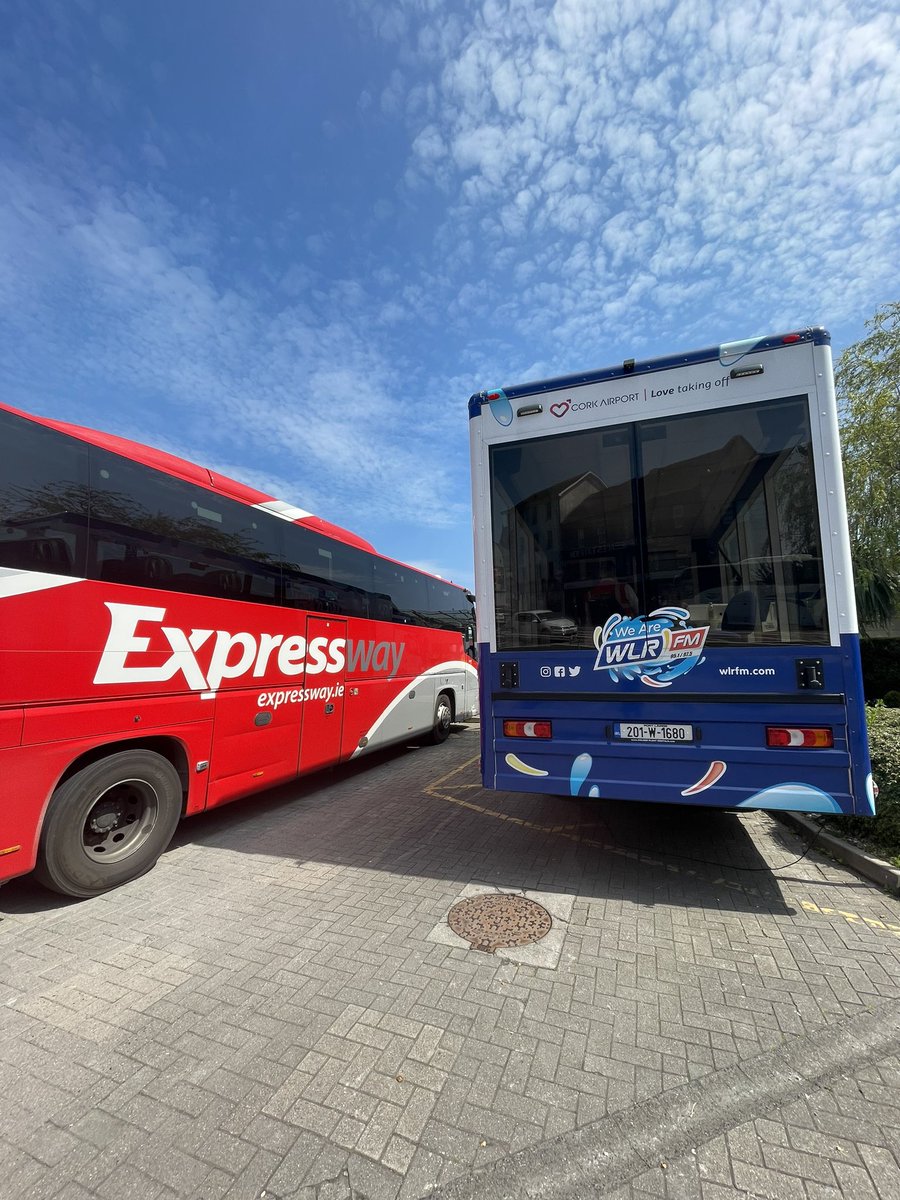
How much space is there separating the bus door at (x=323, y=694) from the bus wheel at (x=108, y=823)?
74.8 inches

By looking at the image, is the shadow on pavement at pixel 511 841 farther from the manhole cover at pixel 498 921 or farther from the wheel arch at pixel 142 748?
the wheel arch at pixel 142 748

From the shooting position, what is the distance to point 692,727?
154 inches

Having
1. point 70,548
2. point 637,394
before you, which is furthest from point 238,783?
point 637,394

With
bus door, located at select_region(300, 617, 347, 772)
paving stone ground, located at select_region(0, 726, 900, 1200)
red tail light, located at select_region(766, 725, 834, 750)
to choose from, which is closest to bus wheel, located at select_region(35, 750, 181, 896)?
paving stone ground, located at select_region(0, 726, 900, 1200)

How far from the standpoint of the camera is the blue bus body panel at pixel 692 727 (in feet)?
11.8

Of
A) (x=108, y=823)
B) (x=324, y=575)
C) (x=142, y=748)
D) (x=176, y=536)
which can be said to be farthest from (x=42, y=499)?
(x=324, y=575)

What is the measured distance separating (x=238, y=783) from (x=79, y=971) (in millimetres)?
2369

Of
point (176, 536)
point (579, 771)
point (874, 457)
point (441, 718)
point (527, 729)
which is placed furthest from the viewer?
point (874, 457)

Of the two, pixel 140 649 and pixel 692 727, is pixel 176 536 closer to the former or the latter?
pixel 140 649

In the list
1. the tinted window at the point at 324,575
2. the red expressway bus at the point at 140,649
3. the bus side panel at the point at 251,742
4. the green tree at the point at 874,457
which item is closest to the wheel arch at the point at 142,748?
→ the red expressway bus at the point at 140,649

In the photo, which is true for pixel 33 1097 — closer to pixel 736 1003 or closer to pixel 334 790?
pixel 736 1003

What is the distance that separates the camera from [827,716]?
362 centimetres

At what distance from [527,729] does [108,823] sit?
351 cm

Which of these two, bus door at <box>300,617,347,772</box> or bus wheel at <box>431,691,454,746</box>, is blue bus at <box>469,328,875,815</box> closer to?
bus door at <box>300,617,347,772</box>
